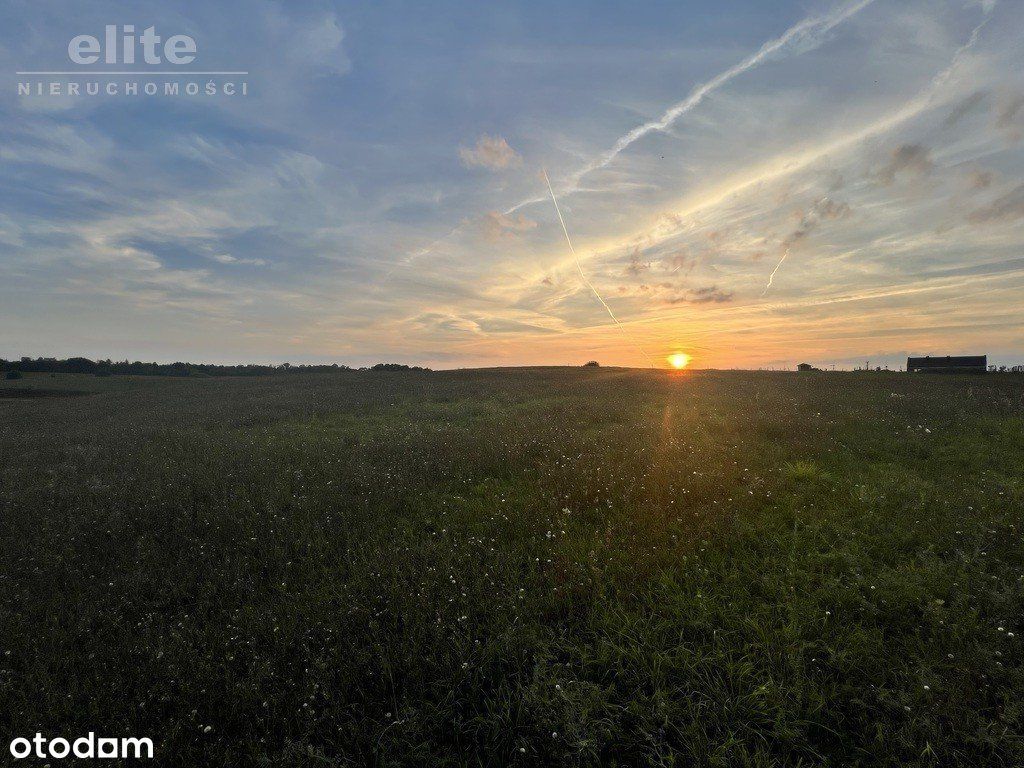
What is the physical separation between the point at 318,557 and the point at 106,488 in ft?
20.8

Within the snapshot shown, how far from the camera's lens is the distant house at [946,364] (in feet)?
139

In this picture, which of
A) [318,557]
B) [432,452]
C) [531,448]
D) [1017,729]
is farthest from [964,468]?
[318,557]

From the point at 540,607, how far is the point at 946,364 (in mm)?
62087

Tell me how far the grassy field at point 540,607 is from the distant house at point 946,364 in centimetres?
4664

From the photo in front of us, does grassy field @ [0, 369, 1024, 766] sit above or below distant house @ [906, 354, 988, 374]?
below

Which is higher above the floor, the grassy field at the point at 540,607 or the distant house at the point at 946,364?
the distant house at the point at 946,364

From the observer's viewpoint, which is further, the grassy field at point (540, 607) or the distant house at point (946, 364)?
the distant house at point (946, 364)

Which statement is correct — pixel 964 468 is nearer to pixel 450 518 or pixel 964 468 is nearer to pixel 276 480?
pixel 450 518

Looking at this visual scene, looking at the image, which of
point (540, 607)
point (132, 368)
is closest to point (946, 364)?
point (540, 607)

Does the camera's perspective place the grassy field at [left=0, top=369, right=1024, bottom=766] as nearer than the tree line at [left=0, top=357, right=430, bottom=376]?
Yes

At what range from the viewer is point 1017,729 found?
303 cm

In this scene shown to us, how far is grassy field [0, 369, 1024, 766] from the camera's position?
3283mm

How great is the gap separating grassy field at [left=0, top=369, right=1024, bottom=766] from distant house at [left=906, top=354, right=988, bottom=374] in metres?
46.6

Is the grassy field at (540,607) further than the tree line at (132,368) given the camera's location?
No
